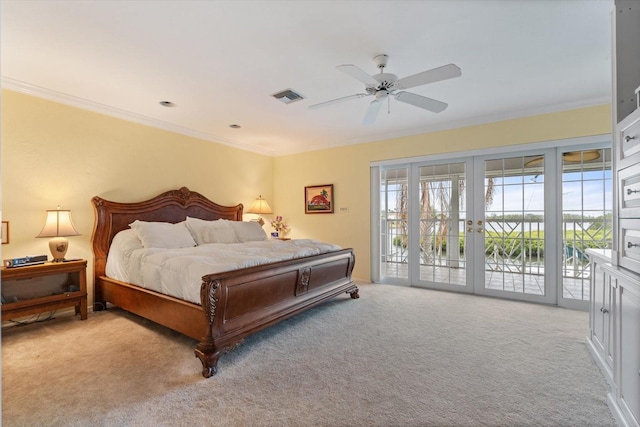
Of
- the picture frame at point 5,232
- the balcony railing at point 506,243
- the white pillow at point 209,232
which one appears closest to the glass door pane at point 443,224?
the balcony railing at point 506,243

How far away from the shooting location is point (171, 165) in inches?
186

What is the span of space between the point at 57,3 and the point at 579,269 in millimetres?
5544

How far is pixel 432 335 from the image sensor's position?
10.2ft

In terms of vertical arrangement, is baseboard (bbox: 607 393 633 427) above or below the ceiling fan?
below

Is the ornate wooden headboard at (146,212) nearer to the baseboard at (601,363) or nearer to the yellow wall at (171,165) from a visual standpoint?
the yellow wall at (171,165)

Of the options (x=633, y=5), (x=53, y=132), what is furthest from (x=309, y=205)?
(x=633, y=5)

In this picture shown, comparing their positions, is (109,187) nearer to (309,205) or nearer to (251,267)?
(251,267)

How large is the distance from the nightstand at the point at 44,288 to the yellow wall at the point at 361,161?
344 centimetres

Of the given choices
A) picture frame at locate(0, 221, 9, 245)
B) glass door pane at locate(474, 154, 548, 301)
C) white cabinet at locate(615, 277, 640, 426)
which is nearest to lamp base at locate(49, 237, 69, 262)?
picture frame at locate(0, 221, 9, 245)

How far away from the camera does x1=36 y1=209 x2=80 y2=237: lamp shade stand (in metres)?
3.37

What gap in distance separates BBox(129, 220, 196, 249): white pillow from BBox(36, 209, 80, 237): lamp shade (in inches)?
23.6

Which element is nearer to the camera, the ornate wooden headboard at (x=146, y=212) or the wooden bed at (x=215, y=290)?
the wooden bed at (x=215, y=290)

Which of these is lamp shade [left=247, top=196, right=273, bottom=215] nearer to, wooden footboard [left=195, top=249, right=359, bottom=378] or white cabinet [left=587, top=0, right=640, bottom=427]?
wooden footboard [left=195, top=249, right=359, bottom=378]

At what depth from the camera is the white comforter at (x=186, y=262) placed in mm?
2758
